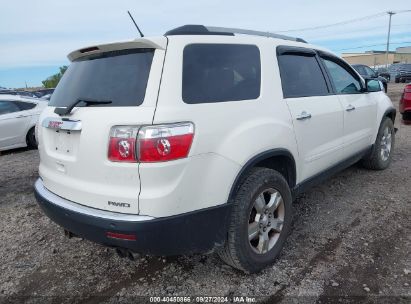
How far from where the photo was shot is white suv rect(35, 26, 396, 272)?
7.43 feet

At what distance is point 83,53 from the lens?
2.89 m

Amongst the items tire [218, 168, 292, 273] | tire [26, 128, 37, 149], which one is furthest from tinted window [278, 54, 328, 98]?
tire [26, 128, 37, 149]

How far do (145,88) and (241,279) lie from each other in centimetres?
169

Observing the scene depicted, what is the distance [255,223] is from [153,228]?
3.13ft

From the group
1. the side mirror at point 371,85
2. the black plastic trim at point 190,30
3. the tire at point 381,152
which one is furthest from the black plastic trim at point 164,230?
the tire at point 381,152

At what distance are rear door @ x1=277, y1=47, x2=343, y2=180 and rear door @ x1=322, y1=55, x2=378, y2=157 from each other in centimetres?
21

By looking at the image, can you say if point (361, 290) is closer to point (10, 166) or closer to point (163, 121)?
point (163, 121)

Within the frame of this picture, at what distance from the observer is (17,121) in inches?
344

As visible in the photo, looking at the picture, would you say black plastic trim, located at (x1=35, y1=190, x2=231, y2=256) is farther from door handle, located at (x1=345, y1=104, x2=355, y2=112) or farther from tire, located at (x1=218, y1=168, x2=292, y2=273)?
door handle, located at (x1=345, y1=104, x2=355, y2=112)

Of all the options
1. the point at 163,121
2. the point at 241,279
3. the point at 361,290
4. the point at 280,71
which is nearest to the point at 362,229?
the point at 361,290

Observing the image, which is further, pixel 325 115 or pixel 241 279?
pixel 325 115

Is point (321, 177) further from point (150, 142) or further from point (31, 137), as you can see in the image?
point (31, 137)

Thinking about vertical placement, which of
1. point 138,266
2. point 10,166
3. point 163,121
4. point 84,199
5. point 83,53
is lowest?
point 10,166

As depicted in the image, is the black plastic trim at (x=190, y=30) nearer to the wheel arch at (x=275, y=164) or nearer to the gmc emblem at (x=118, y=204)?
the wheel arch at (x=275, y=164)
